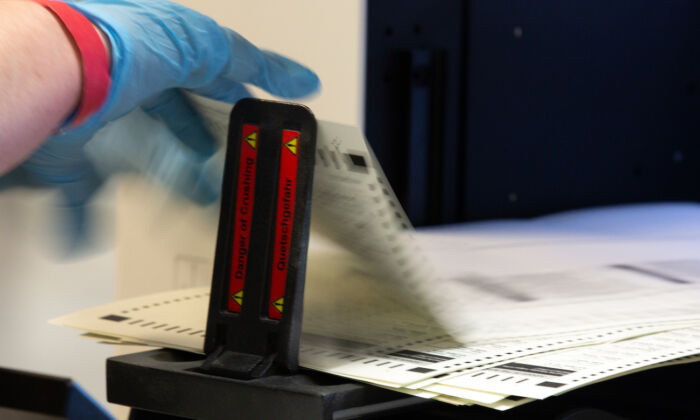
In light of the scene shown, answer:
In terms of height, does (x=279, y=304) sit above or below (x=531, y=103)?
below

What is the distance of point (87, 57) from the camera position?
1.17ft

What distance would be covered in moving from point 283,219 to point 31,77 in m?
0.14

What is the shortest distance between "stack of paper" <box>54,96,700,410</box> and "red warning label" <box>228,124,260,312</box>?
3cm

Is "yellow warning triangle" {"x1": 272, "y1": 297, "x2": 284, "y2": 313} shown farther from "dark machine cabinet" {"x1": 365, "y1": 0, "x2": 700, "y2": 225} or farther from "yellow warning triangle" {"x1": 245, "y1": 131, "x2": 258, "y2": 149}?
"dark machine cabinet" {"x1": 365, "y1": 0, "x2": 700, "y2": 225}

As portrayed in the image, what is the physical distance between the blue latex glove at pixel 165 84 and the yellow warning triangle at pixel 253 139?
55 mm

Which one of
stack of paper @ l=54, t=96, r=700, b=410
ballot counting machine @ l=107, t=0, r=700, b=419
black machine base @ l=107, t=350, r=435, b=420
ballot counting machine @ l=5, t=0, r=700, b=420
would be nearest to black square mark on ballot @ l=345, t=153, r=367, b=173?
stack of paper @ l=54, t=96, r=700, b=410

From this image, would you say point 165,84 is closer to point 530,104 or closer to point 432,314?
point 432,314

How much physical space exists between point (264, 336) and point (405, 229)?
3.6 inches

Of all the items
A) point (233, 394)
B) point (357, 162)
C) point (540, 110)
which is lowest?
point (233, 394)

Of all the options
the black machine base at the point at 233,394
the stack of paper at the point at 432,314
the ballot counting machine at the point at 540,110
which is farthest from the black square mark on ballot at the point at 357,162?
the ballot counting machine at the point at 540,110

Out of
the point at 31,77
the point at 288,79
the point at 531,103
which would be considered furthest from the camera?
the point at 531,103

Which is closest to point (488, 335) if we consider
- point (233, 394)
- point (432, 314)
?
point (432, 314)

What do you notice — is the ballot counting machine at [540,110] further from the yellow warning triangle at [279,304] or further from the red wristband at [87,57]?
the red wristband at [87,57]

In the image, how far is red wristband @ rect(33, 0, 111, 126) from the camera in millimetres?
353
